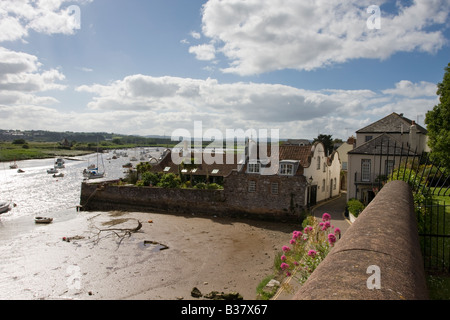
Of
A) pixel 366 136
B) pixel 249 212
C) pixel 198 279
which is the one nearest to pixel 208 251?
pixel 198 279

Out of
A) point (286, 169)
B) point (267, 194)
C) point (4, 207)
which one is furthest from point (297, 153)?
point (4, 207)

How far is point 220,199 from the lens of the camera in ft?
107

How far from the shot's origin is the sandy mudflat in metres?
16.7

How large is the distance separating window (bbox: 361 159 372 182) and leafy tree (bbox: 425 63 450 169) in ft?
23.7

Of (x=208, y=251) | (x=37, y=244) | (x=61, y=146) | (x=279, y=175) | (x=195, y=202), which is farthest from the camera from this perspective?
(x=61, y=146)

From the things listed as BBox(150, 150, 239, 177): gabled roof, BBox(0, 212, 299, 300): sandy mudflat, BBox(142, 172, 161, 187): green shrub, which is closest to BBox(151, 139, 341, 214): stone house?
BBox(0, 212, 299, 300): sandy mudflat

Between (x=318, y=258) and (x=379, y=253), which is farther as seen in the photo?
(x=318, y=258)

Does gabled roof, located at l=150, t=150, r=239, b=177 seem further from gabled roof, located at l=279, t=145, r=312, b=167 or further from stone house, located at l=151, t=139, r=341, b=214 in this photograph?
gabled roof, located at l=279, t=145, r=312, b=167

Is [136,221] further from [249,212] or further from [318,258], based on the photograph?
[318,258]

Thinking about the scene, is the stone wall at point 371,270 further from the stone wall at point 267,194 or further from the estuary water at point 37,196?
the estuary water at point 37,196

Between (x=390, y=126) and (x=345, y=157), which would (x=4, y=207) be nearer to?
(x=390, y=126)
